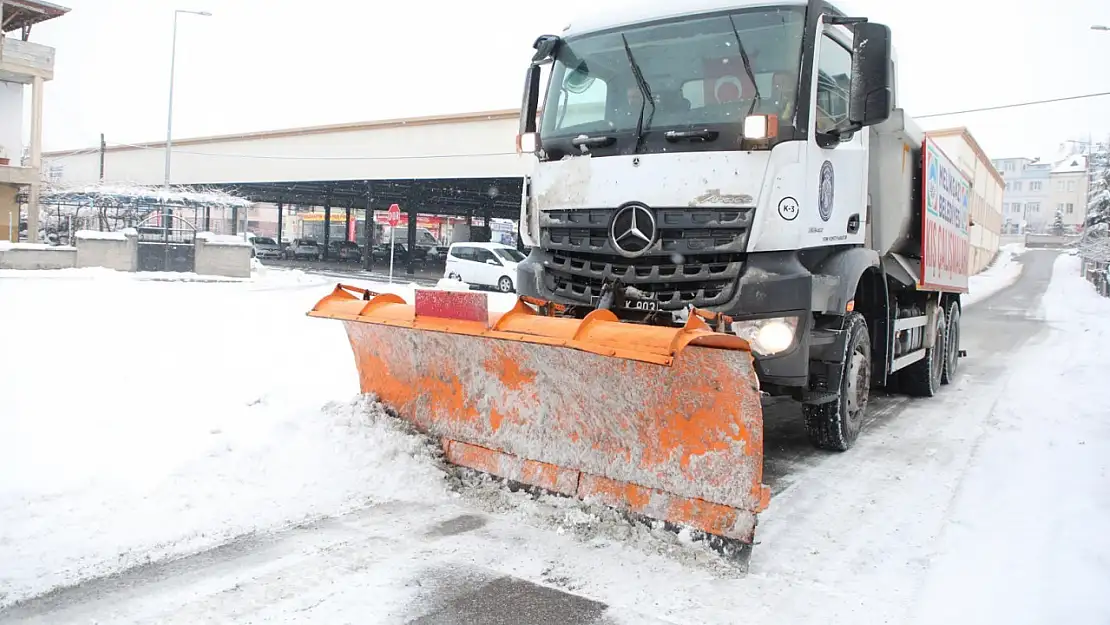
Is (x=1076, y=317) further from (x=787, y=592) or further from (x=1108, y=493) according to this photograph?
(x=787, y=592)

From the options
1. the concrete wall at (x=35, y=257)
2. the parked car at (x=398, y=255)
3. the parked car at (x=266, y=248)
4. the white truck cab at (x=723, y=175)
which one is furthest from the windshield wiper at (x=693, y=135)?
the parked car at (x=266, y=248)

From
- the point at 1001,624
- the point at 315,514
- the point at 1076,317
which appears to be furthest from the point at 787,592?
the point at 1076,317

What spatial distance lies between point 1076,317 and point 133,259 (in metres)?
26.6

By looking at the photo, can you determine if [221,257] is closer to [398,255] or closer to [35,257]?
[35,257]

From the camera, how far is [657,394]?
4.23 m

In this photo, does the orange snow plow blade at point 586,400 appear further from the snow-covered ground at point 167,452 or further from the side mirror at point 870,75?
the side mirror at point 870,75

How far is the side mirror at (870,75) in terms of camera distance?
4926mm

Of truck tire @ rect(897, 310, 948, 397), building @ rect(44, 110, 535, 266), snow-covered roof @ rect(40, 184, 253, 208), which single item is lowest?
truck tire @ rect(897, 310, 948, 397)

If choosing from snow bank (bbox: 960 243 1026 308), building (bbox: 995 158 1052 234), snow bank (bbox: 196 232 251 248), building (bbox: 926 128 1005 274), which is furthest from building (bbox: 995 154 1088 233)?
snow bank (bbox: 196 232 251 248)

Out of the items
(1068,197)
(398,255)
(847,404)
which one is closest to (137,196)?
(398,255)

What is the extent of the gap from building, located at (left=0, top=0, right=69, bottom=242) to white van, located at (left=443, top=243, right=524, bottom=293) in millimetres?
16505

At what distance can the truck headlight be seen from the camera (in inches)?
189

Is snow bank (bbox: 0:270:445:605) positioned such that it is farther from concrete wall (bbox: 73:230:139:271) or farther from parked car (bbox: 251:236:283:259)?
parked car (bbox: 251:236:283:259)

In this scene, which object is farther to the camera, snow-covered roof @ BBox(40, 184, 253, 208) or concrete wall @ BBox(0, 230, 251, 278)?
snow-covered roof @ BBox(40, 184, 253, 208)
